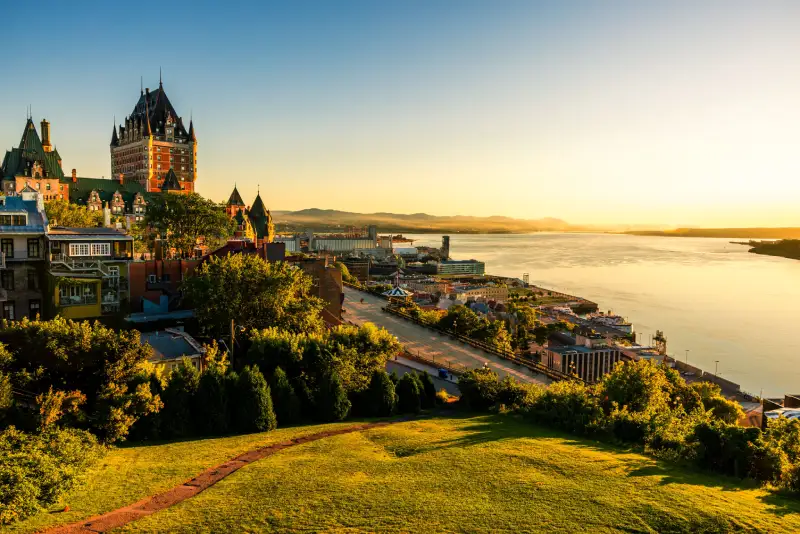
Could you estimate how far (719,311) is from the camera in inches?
3617

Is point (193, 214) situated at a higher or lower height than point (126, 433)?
higher

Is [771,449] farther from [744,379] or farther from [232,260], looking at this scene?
[744,379]

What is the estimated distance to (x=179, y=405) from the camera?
17.9 m

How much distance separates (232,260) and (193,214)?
805 inches

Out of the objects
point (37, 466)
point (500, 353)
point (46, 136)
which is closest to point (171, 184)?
point (46, 136)

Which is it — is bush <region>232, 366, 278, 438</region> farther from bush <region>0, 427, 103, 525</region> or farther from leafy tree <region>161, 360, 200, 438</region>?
bush <region>0, 427, 103, 525</region>

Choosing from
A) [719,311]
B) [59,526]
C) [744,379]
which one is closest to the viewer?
[59,526]

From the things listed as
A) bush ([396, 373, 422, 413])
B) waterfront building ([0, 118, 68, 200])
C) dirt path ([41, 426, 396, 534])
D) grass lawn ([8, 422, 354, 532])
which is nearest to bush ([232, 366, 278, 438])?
grass lawn ([8, 422, 354, 532])

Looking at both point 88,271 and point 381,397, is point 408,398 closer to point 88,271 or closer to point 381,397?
point 381,397

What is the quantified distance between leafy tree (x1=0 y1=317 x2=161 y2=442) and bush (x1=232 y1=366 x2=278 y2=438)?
270 centimetres

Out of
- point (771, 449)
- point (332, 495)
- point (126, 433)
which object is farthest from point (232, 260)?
point (771, 449)

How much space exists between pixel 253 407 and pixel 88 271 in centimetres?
1430

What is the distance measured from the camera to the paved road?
34.8m

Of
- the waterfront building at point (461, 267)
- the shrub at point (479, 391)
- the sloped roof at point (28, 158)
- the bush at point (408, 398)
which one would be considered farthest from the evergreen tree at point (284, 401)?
the waterfront building at point (461, 267)
